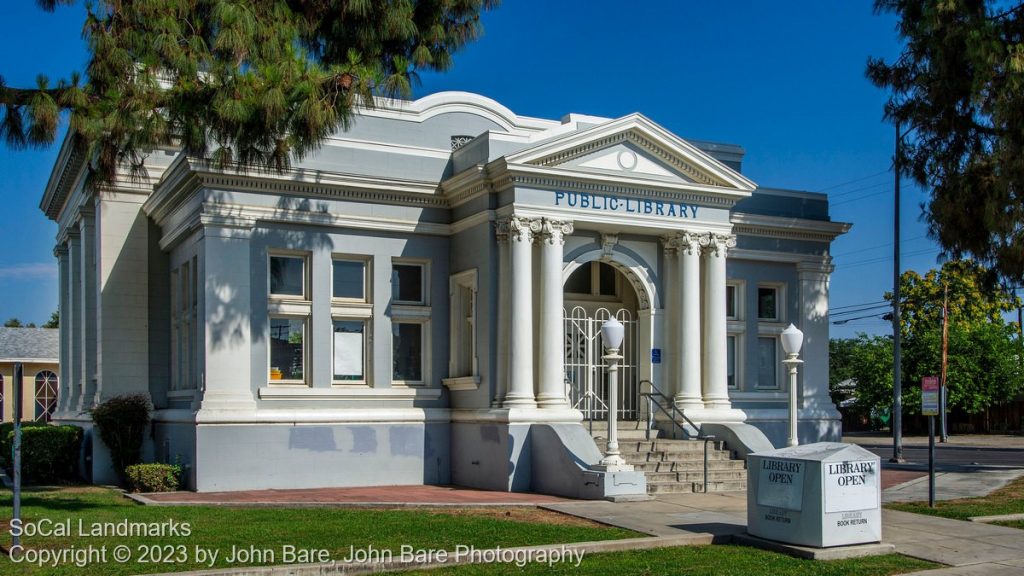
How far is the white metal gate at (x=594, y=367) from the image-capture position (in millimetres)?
22062

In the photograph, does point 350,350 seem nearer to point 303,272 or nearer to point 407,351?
point 407,351

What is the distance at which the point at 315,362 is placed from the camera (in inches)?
818

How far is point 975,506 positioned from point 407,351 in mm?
10779

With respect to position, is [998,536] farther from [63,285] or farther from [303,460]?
[63,285]

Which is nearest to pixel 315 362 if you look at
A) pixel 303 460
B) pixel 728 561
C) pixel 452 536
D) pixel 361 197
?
pixel 303 460

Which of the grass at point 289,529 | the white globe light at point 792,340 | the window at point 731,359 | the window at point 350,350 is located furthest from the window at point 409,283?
the white globe light at point 792,340

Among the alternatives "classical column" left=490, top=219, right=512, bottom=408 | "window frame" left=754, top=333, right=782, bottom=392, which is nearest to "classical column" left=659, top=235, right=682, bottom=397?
"classical column" left=490, top=219, right=512, bottom=408

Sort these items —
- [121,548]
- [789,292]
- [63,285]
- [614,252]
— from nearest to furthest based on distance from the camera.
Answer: [121,548]
[614,252]
[789,292]
[63,285]

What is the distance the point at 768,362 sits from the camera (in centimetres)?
2539

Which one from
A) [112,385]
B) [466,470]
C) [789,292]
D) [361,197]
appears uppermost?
[361,197]

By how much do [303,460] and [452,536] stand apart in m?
7.85

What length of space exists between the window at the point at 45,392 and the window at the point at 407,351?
2888 centimetres

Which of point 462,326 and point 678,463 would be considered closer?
point 678,463

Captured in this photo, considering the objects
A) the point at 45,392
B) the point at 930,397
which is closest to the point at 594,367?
the point at 930,397
